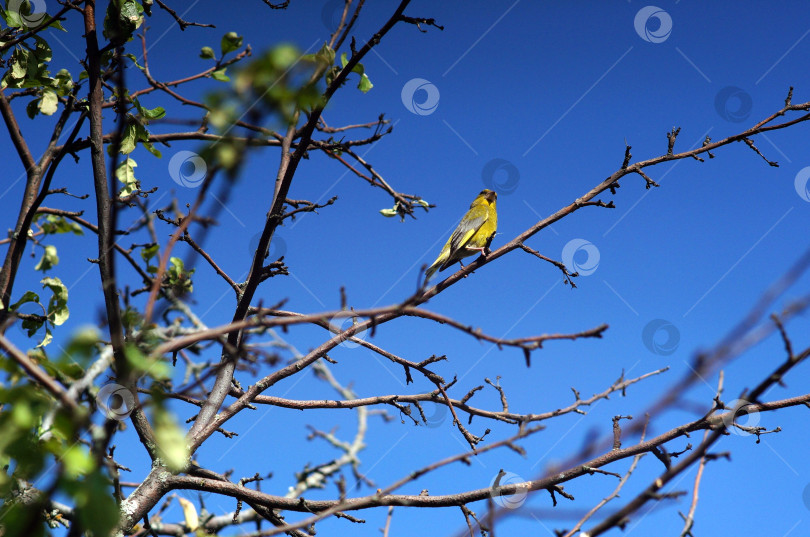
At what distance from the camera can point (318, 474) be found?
5906 mm

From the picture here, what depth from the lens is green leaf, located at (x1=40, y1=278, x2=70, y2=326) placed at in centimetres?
347

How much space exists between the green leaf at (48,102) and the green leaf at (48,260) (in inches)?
49.4

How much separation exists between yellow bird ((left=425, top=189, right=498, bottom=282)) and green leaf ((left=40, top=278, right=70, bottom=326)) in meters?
3.03

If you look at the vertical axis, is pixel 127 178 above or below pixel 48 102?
below

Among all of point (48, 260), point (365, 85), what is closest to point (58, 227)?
point (48, 260)

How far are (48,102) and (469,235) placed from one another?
388cm

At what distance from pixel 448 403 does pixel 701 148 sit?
172cm

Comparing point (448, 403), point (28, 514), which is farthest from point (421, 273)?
point (448, 403)

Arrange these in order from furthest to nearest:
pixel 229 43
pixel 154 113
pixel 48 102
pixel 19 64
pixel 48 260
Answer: pixel 48 260 < pixel 48 102 < pixel 19 64 < pixel 154 113 < pixel 229 43

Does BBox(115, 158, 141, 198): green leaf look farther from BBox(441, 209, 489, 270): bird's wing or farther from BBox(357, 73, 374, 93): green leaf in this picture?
BBox(441, 209, 489, 270): bird's wing

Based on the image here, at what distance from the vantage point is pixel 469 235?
20.1 feet

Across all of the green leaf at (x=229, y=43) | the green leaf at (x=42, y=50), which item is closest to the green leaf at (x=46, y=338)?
the green leaf at (x=42, y=50)

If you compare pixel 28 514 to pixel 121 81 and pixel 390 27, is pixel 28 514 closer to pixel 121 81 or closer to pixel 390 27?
pixel 121 81

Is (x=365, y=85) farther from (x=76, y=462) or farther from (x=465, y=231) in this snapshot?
(x=465, y=231)
